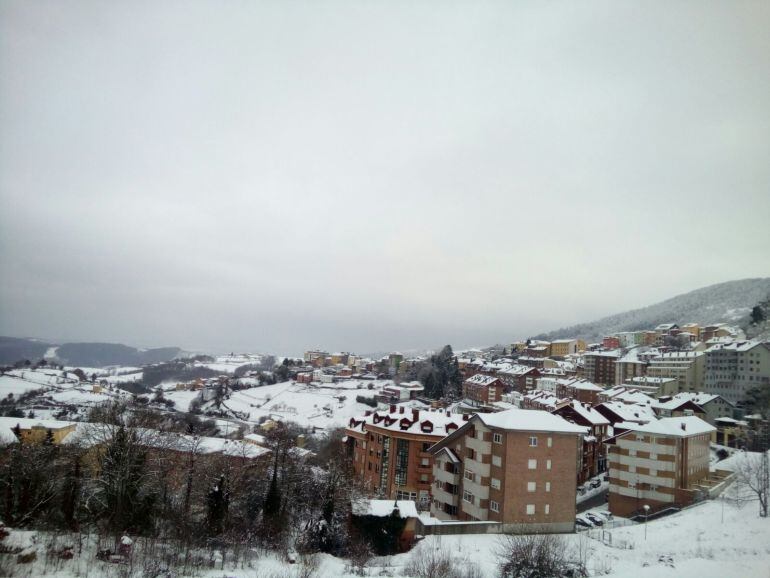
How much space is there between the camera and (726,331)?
215 feet

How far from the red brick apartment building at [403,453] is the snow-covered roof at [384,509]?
1773 cm

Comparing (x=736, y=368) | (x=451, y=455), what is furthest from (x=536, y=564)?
(x=736, y=368)

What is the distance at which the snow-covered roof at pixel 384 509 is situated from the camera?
17875 mm

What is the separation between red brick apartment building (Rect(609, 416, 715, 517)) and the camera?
29.5m

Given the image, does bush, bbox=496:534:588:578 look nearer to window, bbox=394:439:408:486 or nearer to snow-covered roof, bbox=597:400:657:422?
window, bbox=394:439:408:486

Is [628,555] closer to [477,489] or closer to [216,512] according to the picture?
[477,489]

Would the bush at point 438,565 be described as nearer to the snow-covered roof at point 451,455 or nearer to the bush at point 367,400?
the snow-covered roof at point 451,455

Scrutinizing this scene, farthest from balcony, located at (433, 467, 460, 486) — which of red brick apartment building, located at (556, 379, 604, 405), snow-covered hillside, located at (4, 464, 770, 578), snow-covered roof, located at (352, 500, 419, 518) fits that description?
red brick apartment building, located at (556, 379, 604, 405)

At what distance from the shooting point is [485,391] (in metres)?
74.9

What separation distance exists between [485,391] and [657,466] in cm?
4530

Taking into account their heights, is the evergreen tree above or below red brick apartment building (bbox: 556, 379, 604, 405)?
above

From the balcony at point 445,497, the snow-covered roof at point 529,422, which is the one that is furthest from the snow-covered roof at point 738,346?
the balcony at point 445,497

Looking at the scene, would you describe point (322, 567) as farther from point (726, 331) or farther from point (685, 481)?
point (726, 331)

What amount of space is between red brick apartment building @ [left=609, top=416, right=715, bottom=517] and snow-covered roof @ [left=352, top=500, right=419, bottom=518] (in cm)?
2076
